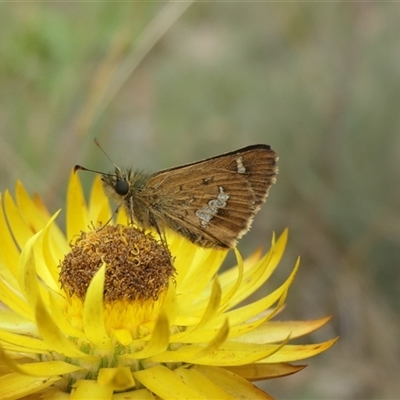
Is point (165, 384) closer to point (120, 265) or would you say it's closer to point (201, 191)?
point (120, 265)

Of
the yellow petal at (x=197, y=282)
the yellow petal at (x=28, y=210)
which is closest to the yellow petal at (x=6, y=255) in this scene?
the yellow petal at (x=28, y=210)

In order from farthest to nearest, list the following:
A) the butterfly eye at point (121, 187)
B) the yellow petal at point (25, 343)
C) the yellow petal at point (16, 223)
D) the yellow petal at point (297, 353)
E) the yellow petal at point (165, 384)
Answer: the yellow petal at point (16, 223) → the butterfly eye at point (121, 187) → the yellow petal at point (297, 353) → the yellow petal at point (25, 343) → the yellow petal at point (165, 384)

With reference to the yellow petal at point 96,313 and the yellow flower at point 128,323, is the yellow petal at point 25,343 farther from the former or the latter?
the yellow petal at point 96,313

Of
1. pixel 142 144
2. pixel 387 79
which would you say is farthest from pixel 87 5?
pixel 387 79

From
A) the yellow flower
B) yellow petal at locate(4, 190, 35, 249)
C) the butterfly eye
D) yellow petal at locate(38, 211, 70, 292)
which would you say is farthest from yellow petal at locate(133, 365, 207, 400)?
yellow petal at locate(4, 190, 35, 249)

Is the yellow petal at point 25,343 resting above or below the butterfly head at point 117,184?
below
